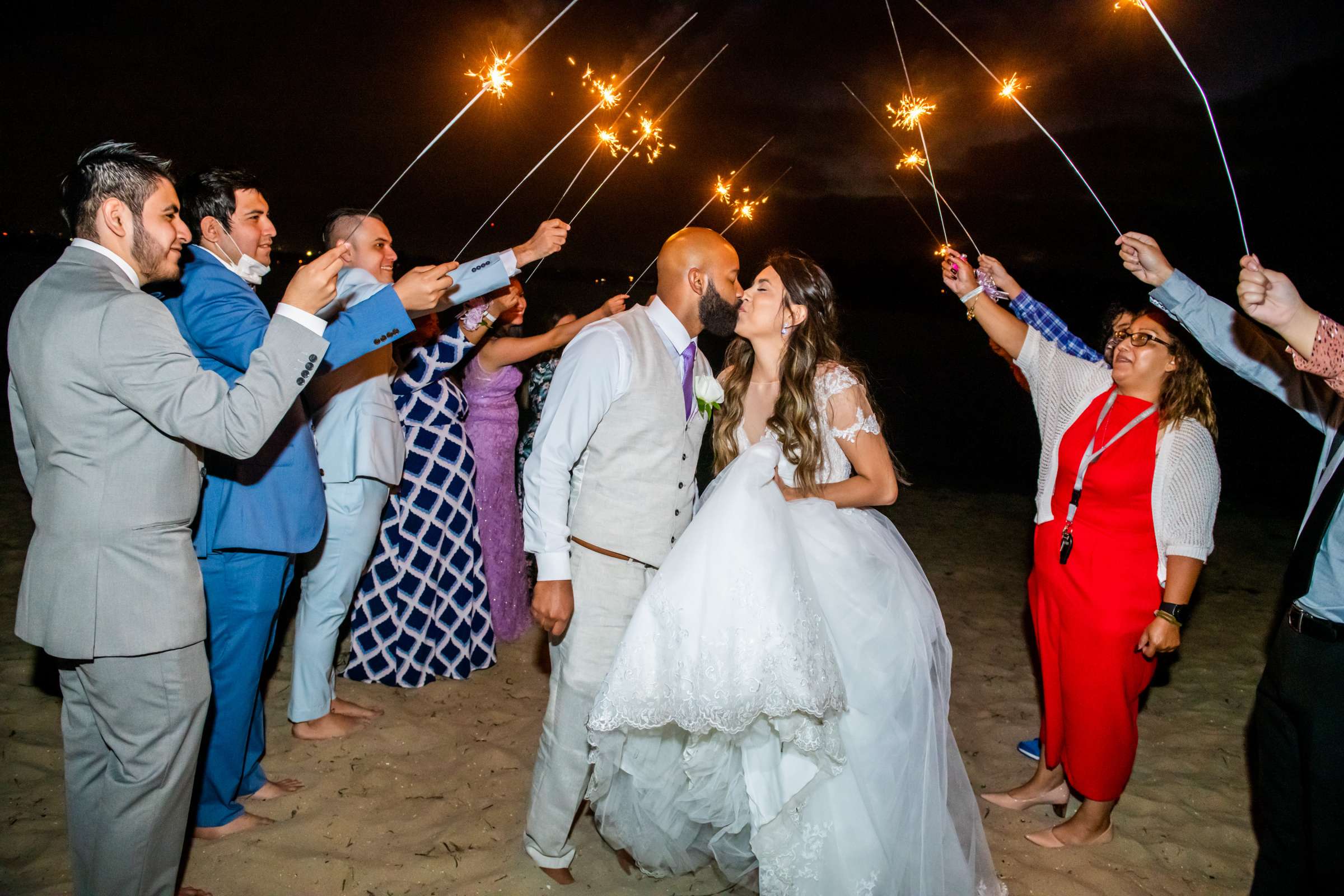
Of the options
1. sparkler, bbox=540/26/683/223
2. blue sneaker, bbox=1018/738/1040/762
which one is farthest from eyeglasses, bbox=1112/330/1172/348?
sparkler, bbox=540/26/683/223

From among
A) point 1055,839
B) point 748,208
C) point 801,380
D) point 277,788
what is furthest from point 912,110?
point 277,788

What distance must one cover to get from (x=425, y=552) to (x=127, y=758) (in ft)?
6.39

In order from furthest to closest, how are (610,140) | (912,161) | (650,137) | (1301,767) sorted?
(650,137) → (912,161) → (610,140) → (1301,767)

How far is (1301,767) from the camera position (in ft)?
7.09

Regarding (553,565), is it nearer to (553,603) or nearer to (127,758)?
(553,603)

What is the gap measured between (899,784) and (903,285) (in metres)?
47.5

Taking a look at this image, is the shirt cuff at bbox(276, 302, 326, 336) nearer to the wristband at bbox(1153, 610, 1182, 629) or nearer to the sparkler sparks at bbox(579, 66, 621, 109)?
the sparkler sparks at bbox(579, 66, 621, 109)

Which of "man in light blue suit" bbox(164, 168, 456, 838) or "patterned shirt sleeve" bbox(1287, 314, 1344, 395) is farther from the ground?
"patterned shirt sleeve" bbox(1287, 314, 1344, 395)

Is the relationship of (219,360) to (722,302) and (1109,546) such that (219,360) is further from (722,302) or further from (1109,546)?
(1109,546)

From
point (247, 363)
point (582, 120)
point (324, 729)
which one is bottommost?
point (324, 729)

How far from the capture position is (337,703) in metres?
3.72

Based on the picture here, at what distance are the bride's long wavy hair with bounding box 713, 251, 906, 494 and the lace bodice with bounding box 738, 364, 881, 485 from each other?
0.05 ft

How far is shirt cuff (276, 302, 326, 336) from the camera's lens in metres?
2.06

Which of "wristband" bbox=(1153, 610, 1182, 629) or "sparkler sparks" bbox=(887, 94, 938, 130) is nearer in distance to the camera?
"wristband" bbox=(1153, 610, 1182, 629)
